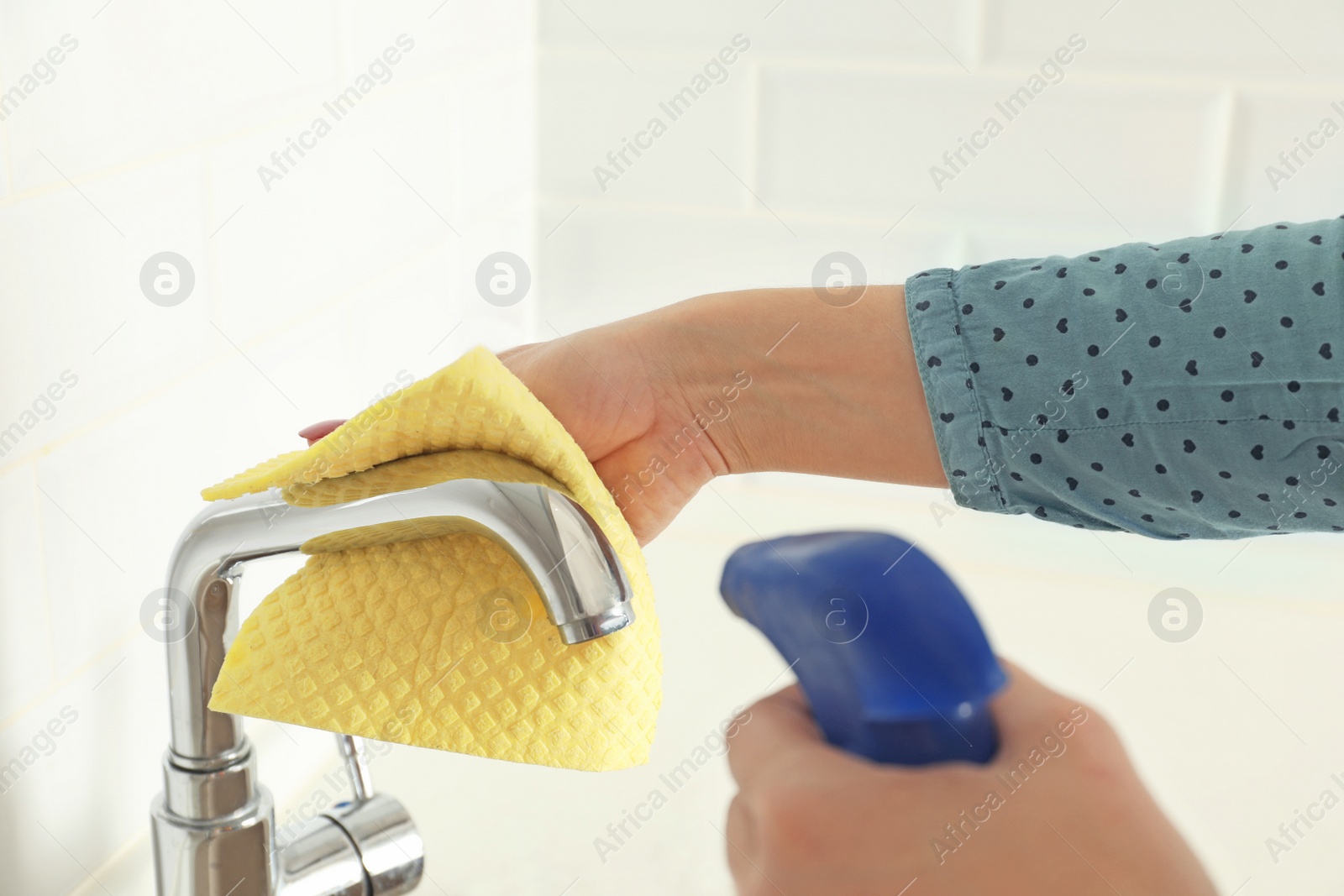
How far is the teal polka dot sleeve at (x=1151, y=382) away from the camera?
35 centimetres

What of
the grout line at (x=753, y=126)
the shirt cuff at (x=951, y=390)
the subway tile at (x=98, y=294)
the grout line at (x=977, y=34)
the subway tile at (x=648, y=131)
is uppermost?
the subway tile at (x=648, y=131)

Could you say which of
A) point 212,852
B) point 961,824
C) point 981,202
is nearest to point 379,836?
point 212,852

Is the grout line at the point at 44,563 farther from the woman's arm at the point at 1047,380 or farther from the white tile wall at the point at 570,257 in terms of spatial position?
the woman's arm at the point at 1047,380

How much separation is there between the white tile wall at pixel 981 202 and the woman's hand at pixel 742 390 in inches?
8.7

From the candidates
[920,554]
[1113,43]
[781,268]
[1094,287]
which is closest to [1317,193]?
[1113,43]

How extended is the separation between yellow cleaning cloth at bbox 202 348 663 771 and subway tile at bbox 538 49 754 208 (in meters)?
0.53

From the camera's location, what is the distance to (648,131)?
81 cm

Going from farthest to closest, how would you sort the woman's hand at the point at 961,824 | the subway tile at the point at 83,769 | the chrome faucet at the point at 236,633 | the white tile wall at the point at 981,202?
the white tile wall at the point at 981,202
the subway tile at the point at 83,769
the chrome faucet at the point at 236,633
the woman's hand at the point at 961,824

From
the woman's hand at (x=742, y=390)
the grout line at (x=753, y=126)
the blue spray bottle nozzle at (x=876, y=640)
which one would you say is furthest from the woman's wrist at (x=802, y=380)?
the grout line at (x=753, y=126)

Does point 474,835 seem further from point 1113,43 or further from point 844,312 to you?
point 1113,43

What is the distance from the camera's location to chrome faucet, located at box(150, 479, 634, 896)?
0.27m

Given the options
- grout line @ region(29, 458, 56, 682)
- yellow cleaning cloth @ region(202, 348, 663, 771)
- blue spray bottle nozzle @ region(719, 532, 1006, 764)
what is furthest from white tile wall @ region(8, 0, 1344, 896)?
blue spray bottle nozzle @ region(719, 532, 1006, 764)

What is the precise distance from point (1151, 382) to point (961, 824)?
0.80 ft

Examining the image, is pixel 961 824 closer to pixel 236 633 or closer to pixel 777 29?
pixel 236 633
